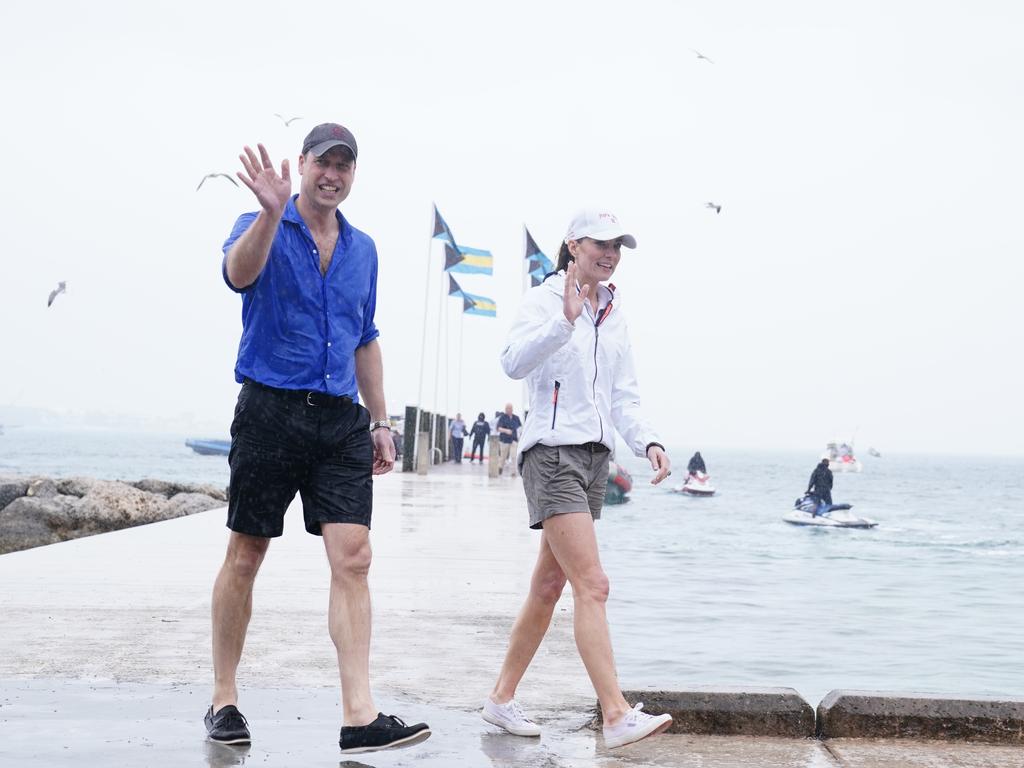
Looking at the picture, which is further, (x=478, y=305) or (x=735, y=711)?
(x=478, y=305)

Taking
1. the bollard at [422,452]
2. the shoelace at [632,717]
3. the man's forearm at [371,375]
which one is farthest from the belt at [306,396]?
the bollard at [422,452]

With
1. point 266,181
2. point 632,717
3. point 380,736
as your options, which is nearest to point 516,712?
point 632,717

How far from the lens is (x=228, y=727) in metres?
4.37

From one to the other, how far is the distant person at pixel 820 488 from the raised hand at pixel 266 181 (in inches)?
1402

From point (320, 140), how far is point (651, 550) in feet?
72.7

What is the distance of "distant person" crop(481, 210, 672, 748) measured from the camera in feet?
14.8

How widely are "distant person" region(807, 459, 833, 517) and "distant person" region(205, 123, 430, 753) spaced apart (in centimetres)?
3521

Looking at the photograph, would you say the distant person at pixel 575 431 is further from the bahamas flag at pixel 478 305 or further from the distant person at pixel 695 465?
the distant person at pixel 695 465

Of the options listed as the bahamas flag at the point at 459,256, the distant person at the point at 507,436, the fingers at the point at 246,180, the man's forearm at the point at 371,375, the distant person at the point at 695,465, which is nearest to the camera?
the fingers at the point at 246,180

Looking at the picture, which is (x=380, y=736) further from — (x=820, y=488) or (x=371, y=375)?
(x=820, y=488)

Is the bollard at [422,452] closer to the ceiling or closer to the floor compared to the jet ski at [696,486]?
closer to the ceiling

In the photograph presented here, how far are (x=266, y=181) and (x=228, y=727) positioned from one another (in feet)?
5.73

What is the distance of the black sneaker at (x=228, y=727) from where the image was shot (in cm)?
435

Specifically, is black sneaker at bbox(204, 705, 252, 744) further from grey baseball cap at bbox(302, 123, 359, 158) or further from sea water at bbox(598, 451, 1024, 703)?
grey baseball cap at bbox(302, 123, 359, 158)
